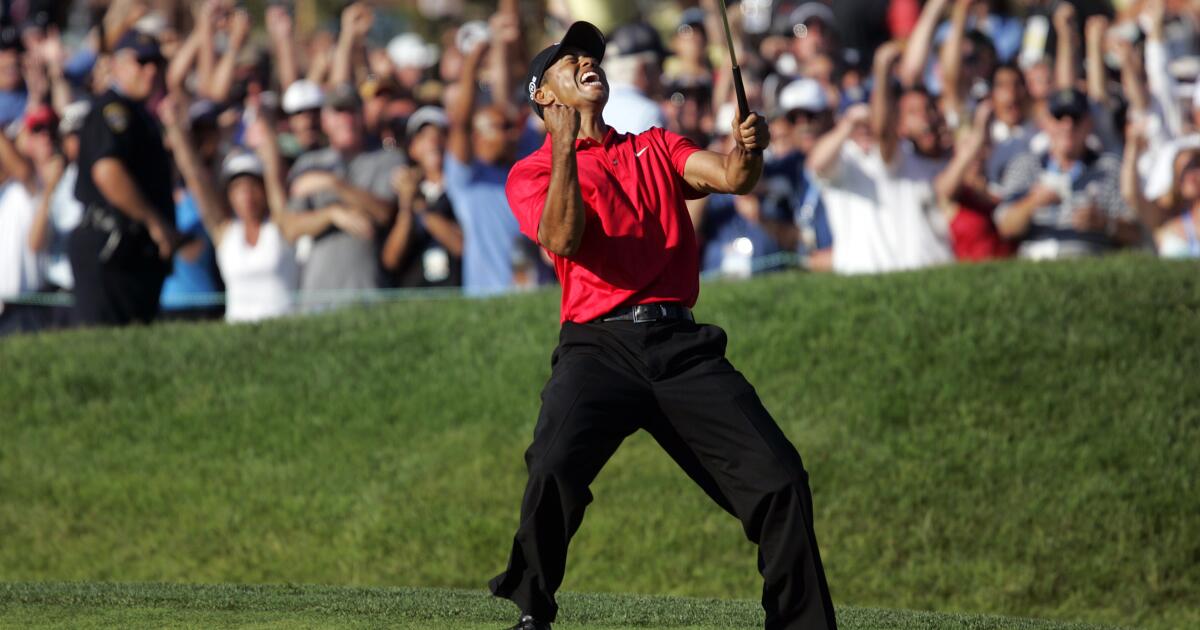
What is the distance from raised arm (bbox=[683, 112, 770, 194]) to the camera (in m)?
5.54

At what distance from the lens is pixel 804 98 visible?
12.9m

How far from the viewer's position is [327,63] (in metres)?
15.9

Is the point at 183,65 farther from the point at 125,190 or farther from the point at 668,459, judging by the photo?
the point at 668,459

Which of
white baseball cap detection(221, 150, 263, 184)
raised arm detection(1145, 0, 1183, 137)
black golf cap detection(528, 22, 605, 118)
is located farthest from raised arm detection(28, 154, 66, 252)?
black golf cap detection(528, 22, 605, 118)

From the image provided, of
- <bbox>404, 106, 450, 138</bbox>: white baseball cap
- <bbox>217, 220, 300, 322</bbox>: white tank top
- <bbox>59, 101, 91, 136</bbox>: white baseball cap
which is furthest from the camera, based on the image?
<bbox>404, 106, 450, 138</bbox>: white baseball cap

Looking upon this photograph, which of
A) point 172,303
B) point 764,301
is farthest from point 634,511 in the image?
point 172,303

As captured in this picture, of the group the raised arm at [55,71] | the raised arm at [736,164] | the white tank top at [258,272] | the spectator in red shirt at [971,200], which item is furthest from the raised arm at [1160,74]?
the raised arm at [736,164]

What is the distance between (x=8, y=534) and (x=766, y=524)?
22.0ft

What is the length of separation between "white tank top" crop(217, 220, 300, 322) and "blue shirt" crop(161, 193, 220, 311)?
146mm

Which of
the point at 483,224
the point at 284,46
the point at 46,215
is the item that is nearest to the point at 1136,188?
the point at 483,224

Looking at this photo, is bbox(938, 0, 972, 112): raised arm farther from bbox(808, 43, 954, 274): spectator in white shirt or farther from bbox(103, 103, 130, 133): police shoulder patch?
bbox(103, 103, 130, 133): police shoulder patch

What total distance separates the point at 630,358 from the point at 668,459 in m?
5.35

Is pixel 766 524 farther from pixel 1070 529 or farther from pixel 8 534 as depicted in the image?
pixel 8 534

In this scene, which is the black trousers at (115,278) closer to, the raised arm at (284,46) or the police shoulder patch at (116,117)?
the police shoulder patch at (116,117)
